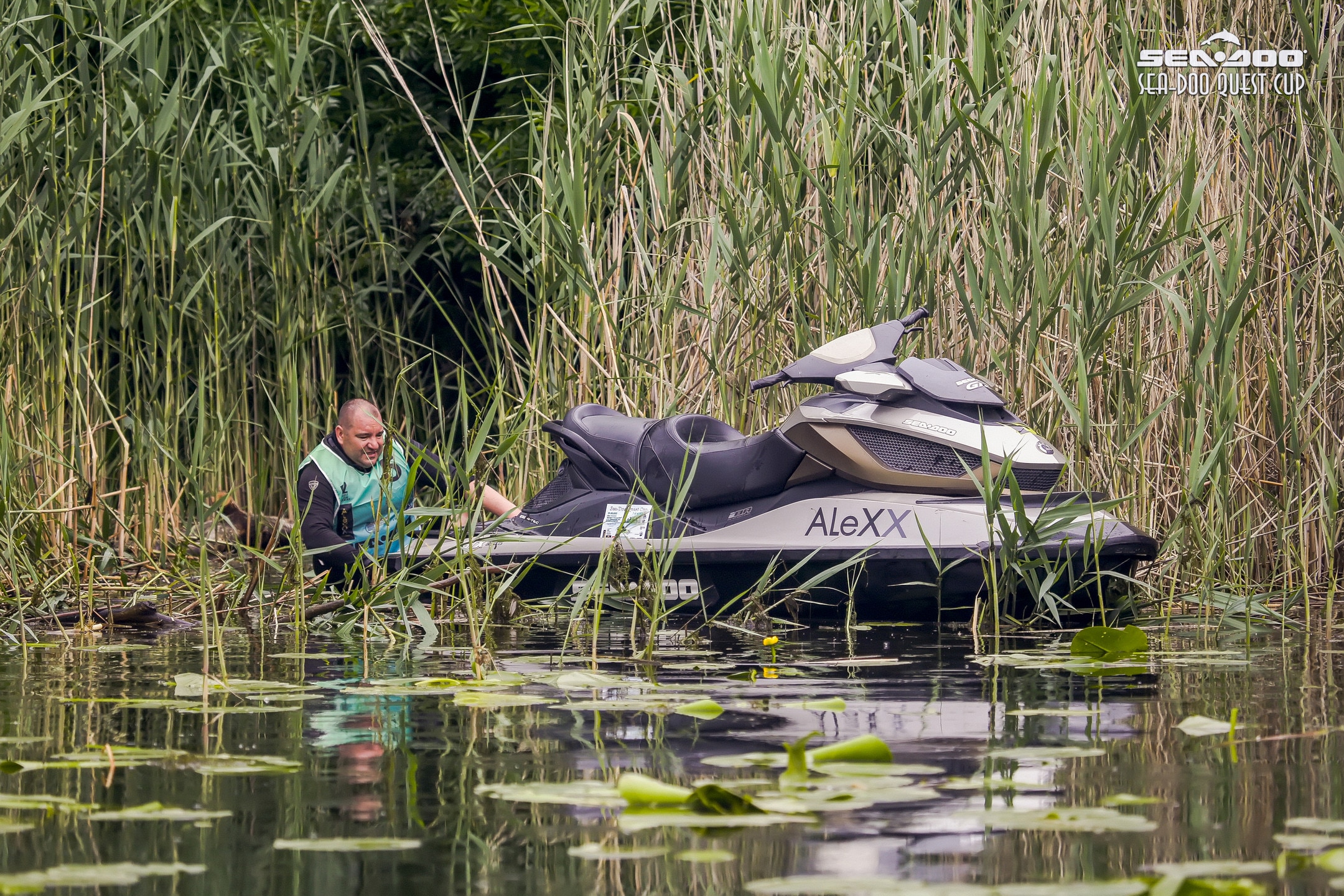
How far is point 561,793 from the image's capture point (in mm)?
2188

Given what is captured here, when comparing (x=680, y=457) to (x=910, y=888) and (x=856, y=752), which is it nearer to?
(x=856, y=752)

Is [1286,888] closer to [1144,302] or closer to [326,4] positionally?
[1144,302]

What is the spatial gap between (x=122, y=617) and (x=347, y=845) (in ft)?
9.64

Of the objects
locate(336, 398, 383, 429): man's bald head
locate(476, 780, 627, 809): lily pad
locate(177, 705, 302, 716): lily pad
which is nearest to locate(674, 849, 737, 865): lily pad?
locate(476, 780, 627, 809): lily pad

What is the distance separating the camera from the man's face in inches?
230

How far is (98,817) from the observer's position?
2094 mm

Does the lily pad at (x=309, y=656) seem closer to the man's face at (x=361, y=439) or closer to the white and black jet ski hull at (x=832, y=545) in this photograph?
the white and black jet ski hull at (x=832, y=545)

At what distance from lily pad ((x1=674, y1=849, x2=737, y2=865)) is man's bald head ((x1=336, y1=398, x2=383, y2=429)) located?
4.05 m

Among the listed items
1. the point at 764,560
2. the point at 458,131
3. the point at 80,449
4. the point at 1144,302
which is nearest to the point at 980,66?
the point at 1144,302

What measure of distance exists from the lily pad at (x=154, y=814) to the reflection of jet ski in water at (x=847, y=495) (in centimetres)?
234

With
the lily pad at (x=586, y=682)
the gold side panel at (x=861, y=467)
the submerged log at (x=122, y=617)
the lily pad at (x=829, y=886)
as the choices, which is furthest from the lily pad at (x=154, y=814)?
the gold side panel at (x=861, y=467)

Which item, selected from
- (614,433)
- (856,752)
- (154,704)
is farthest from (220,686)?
(614,433)

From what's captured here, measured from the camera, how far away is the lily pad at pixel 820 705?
2920 mm

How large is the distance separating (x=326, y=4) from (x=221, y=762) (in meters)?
8.89
